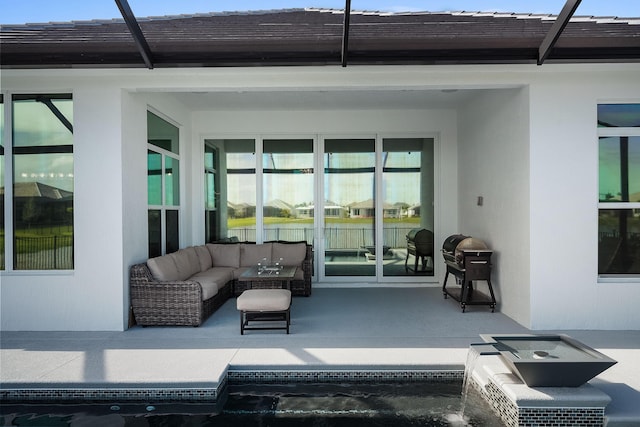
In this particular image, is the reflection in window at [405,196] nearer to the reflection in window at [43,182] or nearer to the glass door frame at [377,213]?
the glass door frame at [377,213]

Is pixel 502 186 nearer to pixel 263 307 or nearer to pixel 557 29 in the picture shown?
pixel 557 29

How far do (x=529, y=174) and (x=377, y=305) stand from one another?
2.86 meters

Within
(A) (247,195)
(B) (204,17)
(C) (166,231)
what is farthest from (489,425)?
(A) (247,195)

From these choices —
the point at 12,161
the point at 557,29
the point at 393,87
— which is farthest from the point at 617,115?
the point at 12,161

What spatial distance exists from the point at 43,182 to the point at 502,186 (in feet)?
20.1

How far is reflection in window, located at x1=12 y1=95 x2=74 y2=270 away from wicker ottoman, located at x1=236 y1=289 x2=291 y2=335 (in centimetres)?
230

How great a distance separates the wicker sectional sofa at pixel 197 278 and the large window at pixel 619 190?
13.5 feet

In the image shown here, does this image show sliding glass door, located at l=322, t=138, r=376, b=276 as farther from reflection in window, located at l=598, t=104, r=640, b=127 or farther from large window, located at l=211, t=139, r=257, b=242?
reflection in window, located at l=598, t=104, r=640, b=127

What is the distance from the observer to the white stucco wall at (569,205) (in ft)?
17.0

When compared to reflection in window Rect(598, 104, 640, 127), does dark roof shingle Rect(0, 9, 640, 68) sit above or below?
above

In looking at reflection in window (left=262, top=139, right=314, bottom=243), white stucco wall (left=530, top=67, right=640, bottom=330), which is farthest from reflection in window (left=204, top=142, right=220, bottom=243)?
white stucco wall (left=530, top=67, right=640, bottom=330)

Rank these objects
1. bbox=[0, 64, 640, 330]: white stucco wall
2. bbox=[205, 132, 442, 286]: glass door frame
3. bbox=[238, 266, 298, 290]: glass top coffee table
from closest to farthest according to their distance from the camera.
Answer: bbox=[0, 64, 640, 330]: white stucco wall, bbox=[238, 266, 298, 290]: glass top coffee table, bbox=[205, 132, 442, 286]: glass door frame

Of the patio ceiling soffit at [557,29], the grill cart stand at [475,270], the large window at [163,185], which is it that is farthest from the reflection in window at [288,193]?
the patio ceiling soffit at [557,29]

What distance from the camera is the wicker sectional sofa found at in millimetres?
5316
